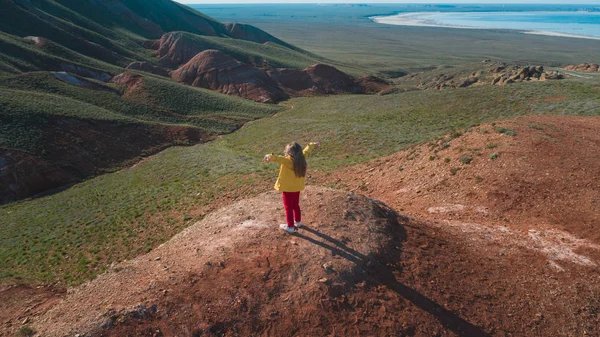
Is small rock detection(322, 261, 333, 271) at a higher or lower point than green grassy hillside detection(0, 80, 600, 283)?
higher

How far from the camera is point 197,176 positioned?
2503 centimetres

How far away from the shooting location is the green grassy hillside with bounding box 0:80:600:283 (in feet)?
56.0

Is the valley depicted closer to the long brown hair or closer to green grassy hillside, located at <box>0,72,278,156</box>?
green grassy hillside, located at <box>0,72,278,156</box>

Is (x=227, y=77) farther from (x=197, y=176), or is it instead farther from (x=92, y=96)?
(x=197, y=176)

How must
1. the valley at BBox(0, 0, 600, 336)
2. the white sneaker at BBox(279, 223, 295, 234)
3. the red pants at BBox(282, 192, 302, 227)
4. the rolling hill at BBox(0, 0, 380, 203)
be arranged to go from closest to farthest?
the valley at BBox(0, 0, 600, 336) < the red pants at BBox(282, 192, 302, 227) < the white sneaker at BBox(279, 223, 295, 234) < the rolling hill at BBox(0, 0, 380, 203)

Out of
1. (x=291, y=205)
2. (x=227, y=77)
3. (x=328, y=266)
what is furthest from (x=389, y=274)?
(x=227, y=77)

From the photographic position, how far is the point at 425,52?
152 m

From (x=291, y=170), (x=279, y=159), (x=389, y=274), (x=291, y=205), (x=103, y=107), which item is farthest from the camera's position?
(x=103, y=107)

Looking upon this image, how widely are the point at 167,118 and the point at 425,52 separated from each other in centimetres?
13207

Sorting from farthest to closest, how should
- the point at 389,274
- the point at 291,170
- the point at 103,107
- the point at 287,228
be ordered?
the point at 103,107 → the point at 287,228 → the point at 291,170 → the point at 389,274

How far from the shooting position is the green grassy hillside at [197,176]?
1706 cm

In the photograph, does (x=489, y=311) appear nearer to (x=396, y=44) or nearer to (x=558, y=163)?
(x=558, y=163)

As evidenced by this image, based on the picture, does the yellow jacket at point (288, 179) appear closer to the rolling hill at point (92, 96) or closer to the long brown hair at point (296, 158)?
the long brown hair at point (296, 158)

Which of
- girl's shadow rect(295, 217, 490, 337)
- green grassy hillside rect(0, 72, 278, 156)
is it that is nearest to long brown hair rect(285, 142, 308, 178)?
girl's shadow rect(295, 217, 490, 337)
